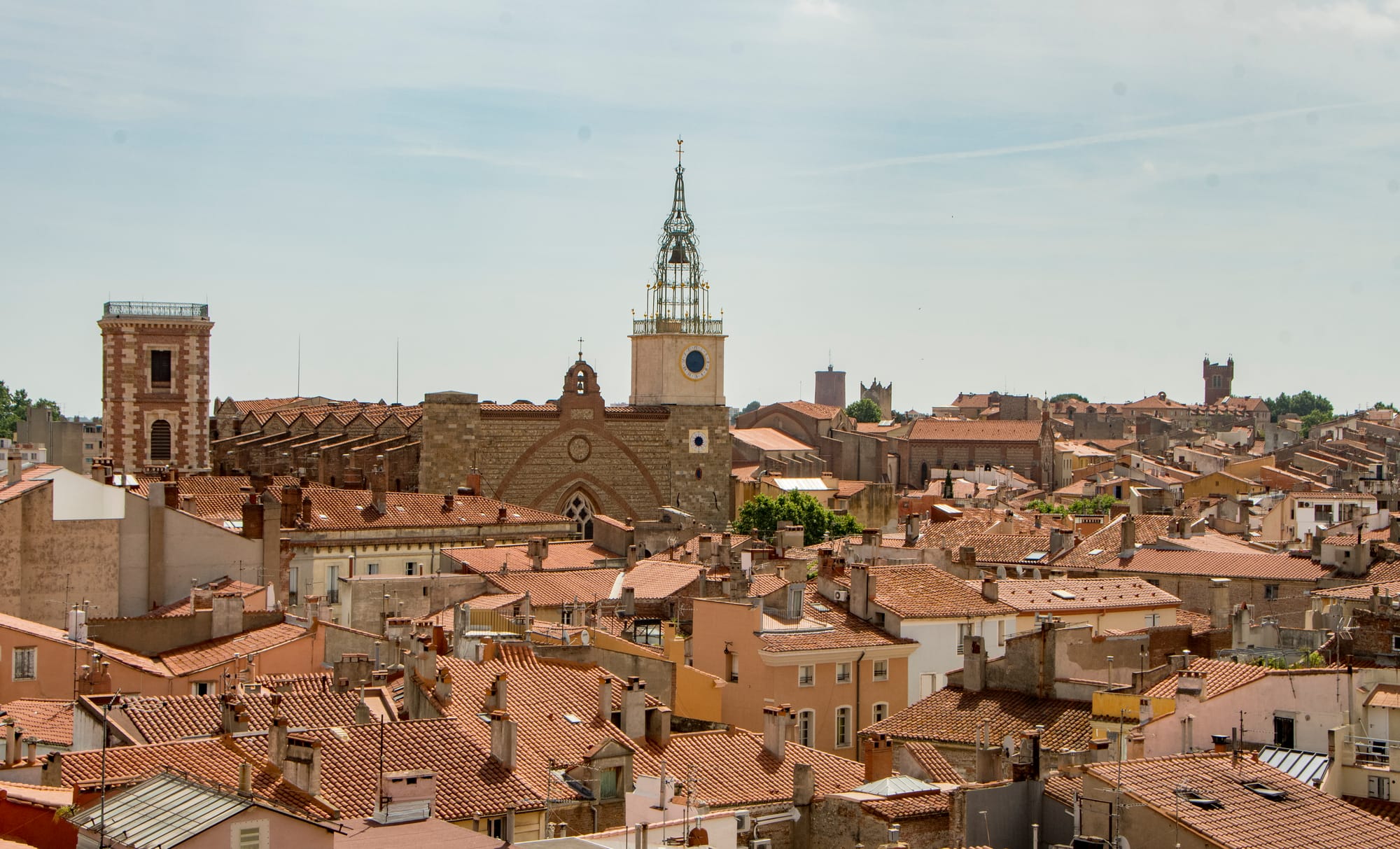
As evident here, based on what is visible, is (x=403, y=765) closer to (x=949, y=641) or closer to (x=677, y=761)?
(x=677, y=761)

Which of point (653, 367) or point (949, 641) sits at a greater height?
point (653, 367)

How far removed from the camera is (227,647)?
27797mm

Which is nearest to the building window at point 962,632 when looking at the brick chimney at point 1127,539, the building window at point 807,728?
the building window at point 807,728

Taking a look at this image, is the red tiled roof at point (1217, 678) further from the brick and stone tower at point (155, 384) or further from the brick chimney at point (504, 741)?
the brick and stone tower at point (155, 384)

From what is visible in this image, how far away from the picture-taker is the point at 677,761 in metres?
21.6

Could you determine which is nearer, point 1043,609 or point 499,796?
point 499,796

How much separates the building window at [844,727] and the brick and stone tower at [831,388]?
153 m

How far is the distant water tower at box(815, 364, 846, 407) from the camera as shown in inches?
7210

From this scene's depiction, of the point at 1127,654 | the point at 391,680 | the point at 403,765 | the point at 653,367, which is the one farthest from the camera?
the point at 653,367

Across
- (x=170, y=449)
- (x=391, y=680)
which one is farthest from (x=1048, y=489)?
(x=391, y=680)

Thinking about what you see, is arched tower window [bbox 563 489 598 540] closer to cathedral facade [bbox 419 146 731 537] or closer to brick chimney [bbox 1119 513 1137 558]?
cathedral facade [bbox 419 146 731 537]

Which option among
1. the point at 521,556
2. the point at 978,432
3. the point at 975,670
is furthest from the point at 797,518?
the point at 978,432

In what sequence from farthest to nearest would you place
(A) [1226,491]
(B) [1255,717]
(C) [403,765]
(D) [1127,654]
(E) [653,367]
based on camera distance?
(A) [1226,491], (E) [653,367], (D) [1127,654], (B) [1255,717], (C) [403,765]

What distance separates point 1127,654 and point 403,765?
12.8 meters
